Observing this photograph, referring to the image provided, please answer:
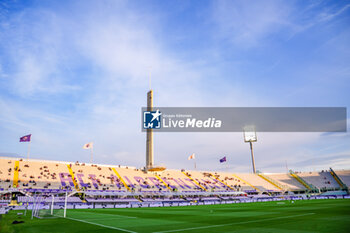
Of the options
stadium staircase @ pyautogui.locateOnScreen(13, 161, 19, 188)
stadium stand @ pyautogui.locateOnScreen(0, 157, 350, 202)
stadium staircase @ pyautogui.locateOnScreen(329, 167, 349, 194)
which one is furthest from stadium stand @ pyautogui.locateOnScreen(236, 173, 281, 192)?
stadium staircase @ pyautogui.locateOnScreen(13, 161, 19, 188)

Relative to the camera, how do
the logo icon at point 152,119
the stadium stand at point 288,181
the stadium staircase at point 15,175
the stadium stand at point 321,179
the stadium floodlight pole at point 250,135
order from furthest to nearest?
1. the stadium floodlight pole at point 250,135
2. the stadium stand at point 288,181
3. the stadium stand at point 321,179
4. the logo icon at point 152,119
5. the stadium staircase at point 15,175

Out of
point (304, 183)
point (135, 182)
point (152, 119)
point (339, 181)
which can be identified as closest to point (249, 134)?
point (304, 183)

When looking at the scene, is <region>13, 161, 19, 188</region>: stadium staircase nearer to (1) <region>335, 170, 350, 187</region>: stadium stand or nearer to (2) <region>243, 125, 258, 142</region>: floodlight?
(2) <region>243, 125, 258, 142</region>: floodlight

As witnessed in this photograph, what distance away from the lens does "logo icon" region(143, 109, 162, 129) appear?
87.6 metres

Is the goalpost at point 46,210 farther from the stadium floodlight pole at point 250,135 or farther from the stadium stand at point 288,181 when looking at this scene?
the stadium floodlight pole at point 250,135

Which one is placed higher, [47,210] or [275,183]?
[275,183]

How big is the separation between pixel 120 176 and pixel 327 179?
290 ft

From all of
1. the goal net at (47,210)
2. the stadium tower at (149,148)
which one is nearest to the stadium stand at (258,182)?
the stadium tower at (149,148)

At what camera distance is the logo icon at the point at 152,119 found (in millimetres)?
87562

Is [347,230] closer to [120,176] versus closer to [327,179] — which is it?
[120,176]

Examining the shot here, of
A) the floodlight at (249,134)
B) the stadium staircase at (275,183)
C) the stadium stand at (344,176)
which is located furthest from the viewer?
the floodlight at (249,134)

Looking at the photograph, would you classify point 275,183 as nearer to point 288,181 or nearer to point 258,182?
point 288,181

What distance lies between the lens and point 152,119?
301 feet

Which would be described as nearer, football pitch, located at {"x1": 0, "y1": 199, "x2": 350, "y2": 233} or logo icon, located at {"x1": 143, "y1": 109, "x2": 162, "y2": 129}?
football pitch, located at {"x1": 0, "y1": 199, "x2": 350, "y2": 233}
